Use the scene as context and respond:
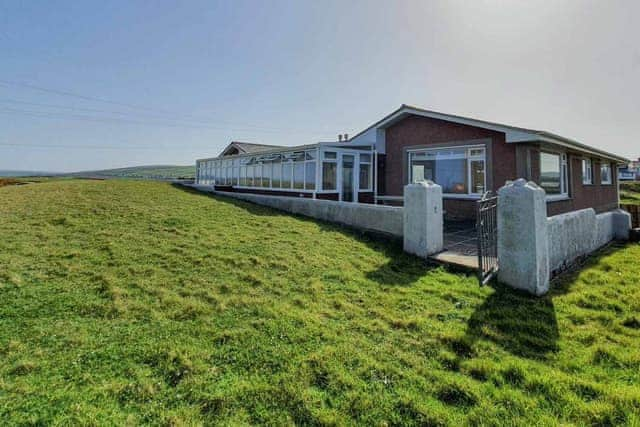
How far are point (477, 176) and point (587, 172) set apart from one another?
8.41m

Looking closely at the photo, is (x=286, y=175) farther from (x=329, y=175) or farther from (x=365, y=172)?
(x=365, y=172)

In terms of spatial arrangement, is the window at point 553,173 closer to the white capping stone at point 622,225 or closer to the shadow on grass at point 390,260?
the white capping stone at point 622,225

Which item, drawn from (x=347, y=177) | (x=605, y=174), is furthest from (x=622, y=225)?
(x=605, y=174)

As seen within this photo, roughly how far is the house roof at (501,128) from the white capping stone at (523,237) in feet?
18.0

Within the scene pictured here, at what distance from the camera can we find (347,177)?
1472 centimetres

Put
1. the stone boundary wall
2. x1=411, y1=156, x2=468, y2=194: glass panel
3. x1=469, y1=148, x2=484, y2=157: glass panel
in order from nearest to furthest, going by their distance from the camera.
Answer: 1. the stone boundary wall
2. x1=469, y1=148, x2=484, y2=157: glass panel
3. x1=411, y1=156, x2=468, y2=194: glass panel

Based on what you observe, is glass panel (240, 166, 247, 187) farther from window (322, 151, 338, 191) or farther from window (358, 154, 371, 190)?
window (358, 154, 371, 190)

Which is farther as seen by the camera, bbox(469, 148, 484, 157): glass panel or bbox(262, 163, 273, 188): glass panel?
bbox(262, 163, 273, 188): glass panel

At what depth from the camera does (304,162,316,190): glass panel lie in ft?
47.0

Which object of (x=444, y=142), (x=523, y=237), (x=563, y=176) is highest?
(x=444, y=142)

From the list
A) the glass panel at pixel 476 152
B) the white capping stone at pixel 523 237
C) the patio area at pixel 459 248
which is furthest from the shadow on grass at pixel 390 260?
the glass panel at pixel 476 152

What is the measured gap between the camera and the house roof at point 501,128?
964 centimetres

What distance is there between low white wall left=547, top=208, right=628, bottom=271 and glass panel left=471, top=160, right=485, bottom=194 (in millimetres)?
3400

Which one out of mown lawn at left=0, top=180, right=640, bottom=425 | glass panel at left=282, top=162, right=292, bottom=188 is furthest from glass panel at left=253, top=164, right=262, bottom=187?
mown lawn at left=0, top=180, right=640, bottom=425
